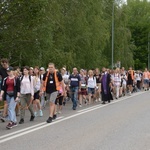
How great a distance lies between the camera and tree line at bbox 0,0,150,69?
60.9 ft

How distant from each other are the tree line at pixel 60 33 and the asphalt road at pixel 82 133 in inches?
252

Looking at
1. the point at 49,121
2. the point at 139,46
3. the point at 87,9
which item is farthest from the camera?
the point at 139,46

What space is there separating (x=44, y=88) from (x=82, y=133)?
2.80 metres

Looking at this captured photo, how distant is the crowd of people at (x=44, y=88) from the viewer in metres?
11.6

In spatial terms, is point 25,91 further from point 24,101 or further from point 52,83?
point 52,83

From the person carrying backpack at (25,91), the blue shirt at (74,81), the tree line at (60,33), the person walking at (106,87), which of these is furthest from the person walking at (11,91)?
the person walking at (106,87)

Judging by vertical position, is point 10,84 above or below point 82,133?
above

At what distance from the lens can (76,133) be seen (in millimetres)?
10234

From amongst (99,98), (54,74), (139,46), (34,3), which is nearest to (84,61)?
(99,98)

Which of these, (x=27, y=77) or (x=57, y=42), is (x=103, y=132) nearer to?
(x=27, y=77)

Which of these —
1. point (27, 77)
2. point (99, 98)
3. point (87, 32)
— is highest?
point (87, 32)

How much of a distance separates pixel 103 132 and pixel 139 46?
5888 centimetres

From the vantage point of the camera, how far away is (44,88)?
12617mm

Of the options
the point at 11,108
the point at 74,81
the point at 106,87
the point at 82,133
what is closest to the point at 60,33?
the point at 106,87
